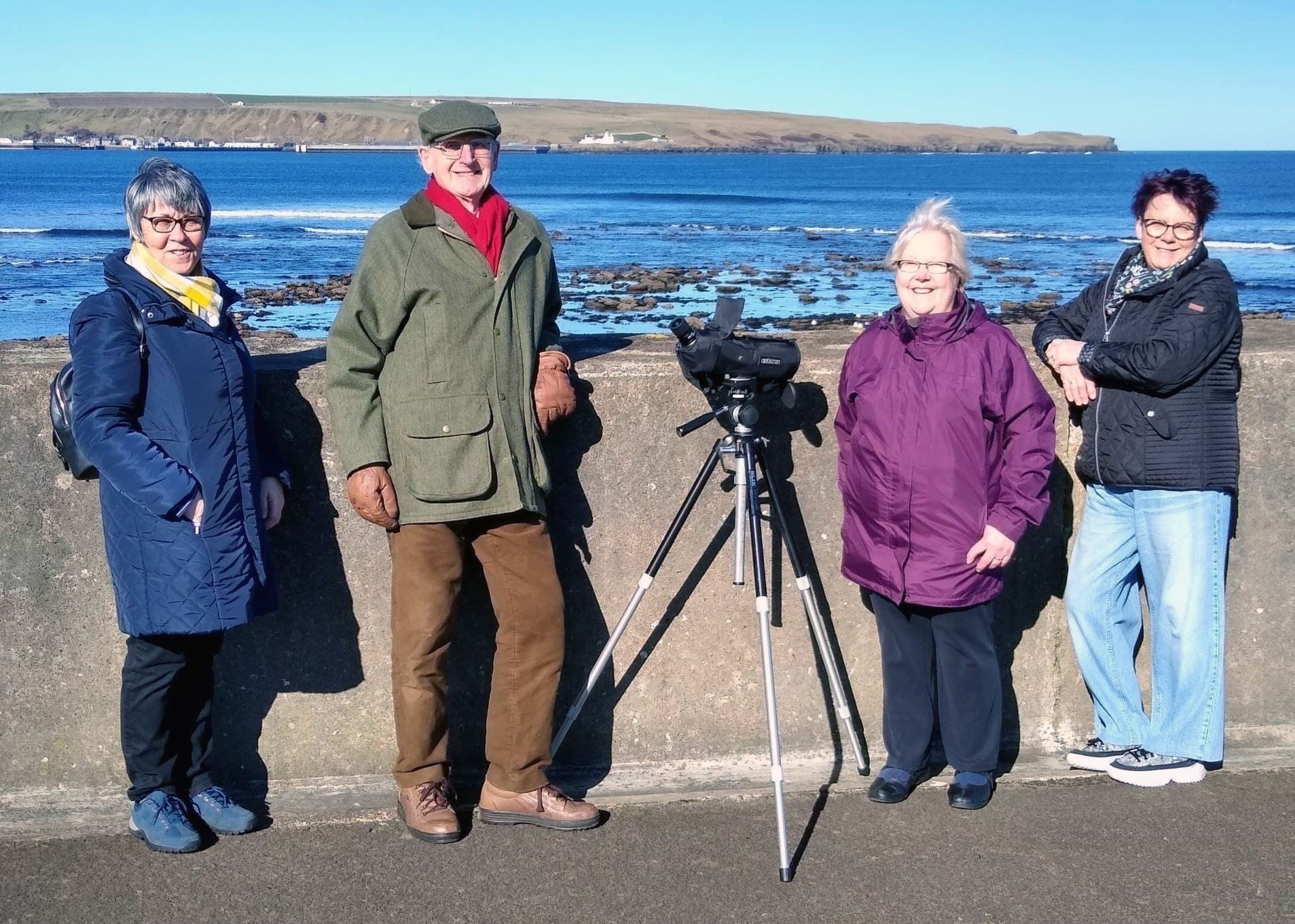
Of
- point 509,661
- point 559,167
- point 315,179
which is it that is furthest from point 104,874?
point 559,167

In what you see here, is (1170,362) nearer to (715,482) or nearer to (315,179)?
(715,482)

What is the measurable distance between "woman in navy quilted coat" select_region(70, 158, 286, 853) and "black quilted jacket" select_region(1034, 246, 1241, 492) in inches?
103

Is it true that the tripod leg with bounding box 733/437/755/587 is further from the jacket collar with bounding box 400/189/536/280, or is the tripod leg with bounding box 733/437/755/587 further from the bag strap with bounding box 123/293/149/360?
the bag strap with bounding box 123/293/149/360

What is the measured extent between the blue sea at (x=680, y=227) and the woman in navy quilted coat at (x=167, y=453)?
880 centimetres

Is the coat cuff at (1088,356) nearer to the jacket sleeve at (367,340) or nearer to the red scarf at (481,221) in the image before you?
the red scarf at (481,221)

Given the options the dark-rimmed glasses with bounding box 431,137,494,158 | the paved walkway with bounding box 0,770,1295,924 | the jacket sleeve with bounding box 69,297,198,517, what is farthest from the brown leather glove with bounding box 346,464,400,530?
the paved walkway with bounding box 0,770,1295,924

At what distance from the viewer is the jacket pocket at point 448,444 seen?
3730 mm

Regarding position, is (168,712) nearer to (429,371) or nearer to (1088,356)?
(429,371)

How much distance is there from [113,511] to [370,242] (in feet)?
3.44

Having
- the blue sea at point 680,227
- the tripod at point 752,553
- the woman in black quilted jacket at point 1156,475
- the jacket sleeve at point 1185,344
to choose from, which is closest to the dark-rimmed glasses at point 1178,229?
the woman in black quilted jacket at point 1156,475

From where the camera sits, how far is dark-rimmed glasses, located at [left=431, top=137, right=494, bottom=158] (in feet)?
12.3

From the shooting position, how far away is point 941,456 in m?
3.89

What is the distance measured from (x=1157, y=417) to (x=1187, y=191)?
0.69 meters

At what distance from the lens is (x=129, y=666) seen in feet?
12.7
